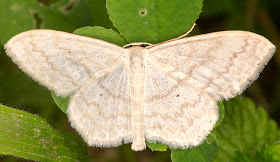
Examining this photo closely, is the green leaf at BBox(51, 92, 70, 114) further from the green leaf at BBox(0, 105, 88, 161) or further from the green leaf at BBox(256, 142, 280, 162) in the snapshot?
the green leaf at BBox(256, 142, 280, 162)

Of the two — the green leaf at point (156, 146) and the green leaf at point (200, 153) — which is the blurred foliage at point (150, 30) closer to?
the green leaf at point (200, 153)

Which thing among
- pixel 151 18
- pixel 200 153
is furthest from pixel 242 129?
pixel 151 18

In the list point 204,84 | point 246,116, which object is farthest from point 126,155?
point 204,84

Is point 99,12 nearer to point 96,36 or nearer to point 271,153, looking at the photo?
point 96,36

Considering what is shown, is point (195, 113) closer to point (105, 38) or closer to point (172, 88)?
point (172, 88)

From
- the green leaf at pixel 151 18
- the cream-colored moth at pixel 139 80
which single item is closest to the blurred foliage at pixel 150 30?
the green leaf at pixel 151 18

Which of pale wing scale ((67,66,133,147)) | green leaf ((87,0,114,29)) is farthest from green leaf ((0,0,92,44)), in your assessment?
pale wing scale ((67,66,133,147))
